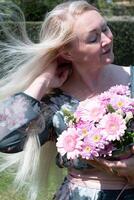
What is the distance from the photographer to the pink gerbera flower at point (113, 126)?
9.12ft

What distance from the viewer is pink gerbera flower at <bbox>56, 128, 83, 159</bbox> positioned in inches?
112

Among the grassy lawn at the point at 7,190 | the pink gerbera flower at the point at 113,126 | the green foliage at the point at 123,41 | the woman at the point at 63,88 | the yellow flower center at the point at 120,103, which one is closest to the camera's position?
the pink gerbera flower at the point at 113,126

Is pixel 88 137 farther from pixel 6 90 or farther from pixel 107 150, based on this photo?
pixel 6 90

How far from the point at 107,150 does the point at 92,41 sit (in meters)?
0.60

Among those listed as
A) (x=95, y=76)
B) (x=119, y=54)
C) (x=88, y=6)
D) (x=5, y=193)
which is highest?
(x=88, y=6)

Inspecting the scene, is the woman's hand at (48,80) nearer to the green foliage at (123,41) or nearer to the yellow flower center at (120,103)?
the yellow flower center at (120,103)

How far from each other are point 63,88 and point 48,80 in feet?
0.29

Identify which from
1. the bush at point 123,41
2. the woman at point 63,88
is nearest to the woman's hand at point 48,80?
the woman at point 63,88

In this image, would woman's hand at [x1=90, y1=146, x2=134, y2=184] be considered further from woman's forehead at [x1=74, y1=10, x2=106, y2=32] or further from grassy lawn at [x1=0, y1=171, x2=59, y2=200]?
grassy lawn at [x1=0, y1=171, x2=59, y2=200]

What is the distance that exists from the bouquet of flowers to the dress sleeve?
0.27m

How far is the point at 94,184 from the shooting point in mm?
3100

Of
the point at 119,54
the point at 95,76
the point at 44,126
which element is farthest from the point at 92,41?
the point at 119,54

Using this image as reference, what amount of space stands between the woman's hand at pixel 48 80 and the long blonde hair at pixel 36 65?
36 millimetres

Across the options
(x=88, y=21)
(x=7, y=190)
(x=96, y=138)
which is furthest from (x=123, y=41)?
(x=96, y=138)
